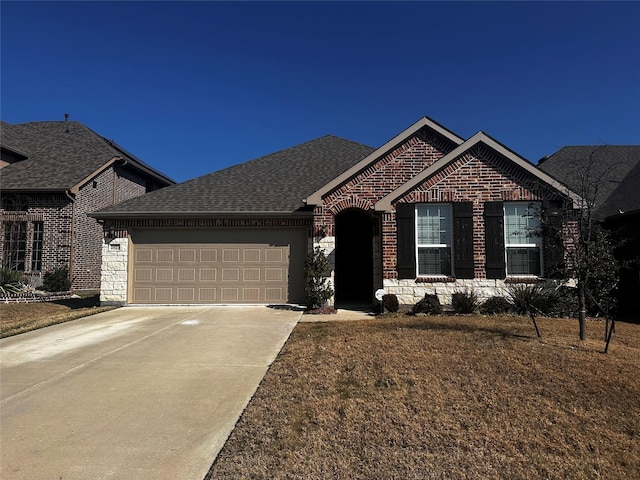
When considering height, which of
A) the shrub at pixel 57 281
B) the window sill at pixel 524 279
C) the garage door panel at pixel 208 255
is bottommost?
the shrub at pixel 57 281

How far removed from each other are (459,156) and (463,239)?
2256 millimetres

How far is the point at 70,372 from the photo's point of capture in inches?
228

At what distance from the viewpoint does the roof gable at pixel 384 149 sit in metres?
11.5

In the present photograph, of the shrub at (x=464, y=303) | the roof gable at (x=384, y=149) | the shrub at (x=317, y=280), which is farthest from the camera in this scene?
the roof gable at (x=384, y=149)

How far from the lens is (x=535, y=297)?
32.1ft

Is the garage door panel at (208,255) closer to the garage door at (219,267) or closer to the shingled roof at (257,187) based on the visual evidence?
the garage door at (219,267)

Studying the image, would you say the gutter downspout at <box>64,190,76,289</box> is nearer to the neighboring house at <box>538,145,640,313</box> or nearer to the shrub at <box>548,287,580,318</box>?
the shrub at <box>548,287,580,318</box>

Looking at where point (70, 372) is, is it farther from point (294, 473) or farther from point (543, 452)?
point (543, 452)

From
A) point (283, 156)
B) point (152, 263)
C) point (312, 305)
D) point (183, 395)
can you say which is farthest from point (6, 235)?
point (183, 395)

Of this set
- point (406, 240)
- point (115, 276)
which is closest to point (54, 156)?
point (115, 276)

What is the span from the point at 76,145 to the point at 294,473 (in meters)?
22.0

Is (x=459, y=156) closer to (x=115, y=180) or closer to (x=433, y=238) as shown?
(x=433, y=238)

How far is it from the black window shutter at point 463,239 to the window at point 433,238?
0.21 meters

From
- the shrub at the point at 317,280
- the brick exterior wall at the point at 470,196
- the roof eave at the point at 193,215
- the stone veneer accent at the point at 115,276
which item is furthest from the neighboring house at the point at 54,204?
the brick exterior wall at the point at 470,196
